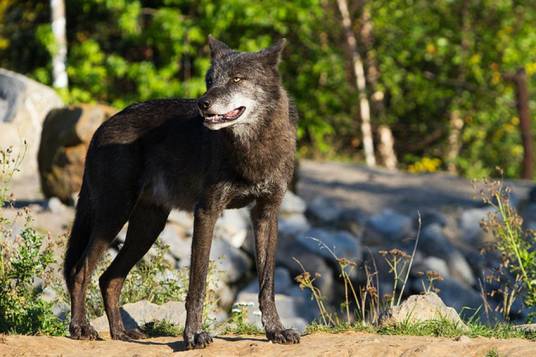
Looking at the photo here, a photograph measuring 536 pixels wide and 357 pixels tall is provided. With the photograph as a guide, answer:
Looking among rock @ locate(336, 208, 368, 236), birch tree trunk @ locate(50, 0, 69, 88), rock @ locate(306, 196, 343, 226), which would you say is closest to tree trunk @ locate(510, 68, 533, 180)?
rock @ locate(336, 208, 368, 236)

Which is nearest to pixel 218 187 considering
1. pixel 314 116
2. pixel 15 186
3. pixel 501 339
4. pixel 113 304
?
pixel 113 304

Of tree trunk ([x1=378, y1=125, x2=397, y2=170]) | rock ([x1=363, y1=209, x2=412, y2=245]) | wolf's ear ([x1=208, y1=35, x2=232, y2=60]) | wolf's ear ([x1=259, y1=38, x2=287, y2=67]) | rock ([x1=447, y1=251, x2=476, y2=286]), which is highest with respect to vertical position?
wolf's ear ([x1=208, y1=35, x2=232, y2=60])

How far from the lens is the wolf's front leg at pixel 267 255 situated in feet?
20.0

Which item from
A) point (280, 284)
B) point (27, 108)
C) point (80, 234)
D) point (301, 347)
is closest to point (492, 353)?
point (301, 347)

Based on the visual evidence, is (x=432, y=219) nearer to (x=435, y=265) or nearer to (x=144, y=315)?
(x=435, y=265)

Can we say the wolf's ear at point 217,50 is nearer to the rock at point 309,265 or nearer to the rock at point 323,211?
the rock at point 309,265

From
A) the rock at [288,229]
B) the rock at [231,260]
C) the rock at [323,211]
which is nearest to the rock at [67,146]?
the rock at [231,260]

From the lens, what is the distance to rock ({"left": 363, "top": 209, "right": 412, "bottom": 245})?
12.7 metres

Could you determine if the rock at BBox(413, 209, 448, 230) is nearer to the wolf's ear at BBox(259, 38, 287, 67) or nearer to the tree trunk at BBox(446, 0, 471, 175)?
the tree trunk at BBox(446, 0, 471, 175)

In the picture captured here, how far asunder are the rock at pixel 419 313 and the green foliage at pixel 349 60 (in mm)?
12128

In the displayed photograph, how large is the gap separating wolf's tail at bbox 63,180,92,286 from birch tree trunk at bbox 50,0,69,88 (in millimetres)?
11557

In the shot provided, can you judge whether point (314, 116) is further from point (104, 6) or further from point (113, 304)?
point (113, 304)

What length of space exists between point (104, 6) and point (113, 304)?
13.1m

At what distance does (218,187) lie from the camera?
6051mm
